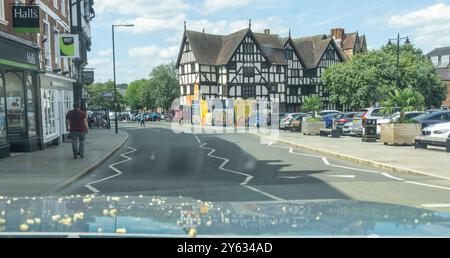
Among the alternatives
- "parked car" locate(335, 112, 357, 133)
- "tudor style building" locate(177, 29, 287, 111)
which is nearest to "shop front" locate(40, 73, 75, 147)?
"parked car" locate(335, 112, 357, 133)

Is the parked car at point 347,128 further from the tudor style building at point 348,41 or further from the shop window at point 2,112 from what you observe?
the tudor style building at point 348,41

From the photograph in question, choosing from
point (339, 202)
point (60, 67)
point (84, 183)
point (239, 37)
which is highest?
point (239, 37)

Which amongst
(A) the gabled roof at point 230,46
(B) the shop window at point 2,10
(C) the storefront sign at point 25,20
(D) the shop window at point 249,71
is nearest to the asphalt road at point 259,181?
(C) the storefront sign at point 25,20

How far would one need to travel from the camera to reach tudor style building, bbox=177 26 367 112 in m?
56.9

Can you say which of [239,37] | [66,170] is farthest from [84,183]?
[239,37]

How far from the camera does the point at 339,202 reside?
4.33 meters

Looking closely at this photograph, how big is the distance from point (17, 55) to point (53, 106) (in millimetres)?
6047

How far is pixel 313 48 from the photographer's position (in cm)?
6706

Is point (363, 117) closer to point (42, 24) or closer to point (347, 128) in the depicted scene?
point (347, 128)

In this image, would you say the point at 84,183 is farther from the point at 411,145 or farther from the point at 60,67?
the point at 60,67

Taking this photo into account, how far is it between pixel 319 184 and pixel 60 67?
1968 centimetres

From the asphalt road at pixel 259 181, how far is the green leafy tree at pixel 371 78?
3937 cm

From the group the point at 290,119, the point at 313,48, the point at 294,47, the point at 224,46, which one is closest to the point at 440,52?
the point at 313,48
